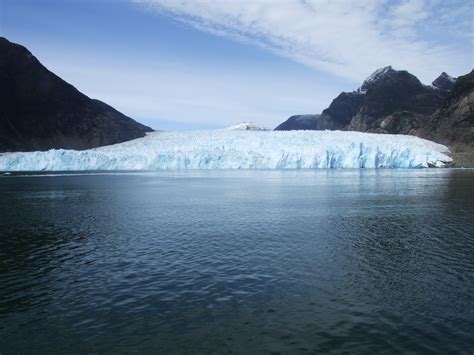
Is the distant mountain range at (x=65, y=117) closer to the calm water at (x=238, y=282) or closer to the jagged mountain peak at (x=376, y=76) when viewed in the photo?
the jagged mountain peak at (x=376, y=76)

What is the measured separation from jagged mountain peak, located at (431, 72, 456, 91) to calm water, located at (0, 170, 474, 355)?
145 metres

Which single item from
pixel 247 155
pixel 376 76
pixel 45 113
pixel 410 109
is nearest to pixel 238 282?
pixel 247 155

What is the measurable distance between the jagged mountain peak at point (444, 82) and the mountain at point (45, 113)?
364 ft

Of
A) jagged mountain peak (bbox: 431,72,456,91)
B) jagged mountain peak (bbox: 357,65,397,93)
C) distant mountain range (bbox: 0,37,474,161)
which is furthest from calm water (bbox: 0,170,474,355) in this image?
jagged mountain peak (bbox: 431,72,456,91)

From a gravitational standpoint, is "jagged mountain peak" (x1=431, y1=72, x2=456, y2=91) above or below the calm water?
above

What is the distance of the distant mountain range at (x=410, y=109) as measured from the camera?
96.8 m

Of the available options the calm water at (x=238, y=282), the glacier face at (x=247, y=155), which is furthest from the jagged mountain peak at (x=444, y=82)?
the calm water at (x=238, y=282)

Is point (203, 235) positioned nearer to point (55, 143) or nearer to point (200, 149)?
point (200, 149)

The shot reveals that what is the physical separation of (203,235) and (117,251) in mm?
4203

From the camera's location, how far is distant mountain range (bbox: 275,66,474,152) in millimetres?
96838

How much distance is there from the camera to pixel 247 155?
2788 inches

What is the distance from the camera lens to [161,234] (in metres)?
18.7

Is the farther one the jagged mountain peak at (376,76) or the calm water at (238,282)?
the jagged mountain peak at (376,76)

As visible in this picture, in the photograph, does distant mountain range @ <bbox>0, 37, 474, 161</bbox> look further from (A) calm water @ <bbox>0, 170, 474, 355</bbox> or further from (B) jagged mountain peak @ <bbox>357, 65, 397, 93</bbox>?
(A) calm water @ <bbox>0, 170, 474, 355</bbox>
